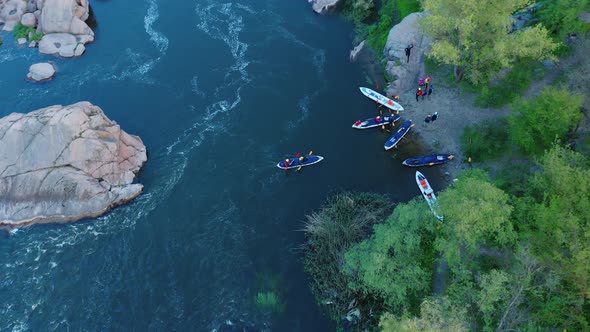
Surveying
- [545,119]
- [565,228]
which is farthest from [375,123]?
[565,228]

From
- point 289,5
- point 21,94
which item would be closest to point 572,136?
point 289,5

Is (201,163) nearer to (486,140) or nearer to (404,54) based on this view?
(404,54)

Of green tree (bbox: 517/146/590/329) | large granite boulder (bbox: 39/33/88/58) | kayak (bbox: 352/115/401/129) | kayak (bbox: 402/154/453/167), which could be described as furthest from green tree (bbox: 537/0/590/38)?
large granite boulder (bbox: 39/33/88/58)

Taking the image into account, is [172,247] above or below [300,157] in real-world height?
below

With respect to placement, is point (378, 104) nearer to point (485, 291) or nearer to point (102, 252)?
point (485, 291)

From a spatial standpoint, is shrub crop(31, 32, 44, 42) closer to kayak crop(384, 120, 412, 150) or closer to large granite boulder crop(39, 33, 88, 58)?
large granite boulder crop(39, 33, 88, 58)

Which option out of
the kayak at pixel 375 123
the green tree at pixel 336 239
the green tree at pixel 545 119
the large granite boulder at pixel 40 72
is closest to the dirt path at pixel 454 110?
the kayak at pixel 375 123

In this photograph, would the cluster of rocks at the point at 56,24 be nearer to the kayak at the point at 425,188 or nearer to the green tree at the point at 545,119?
the kayak at the point at 425,188

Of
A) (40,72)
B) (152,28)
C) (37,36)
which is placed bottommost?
(40,72)
